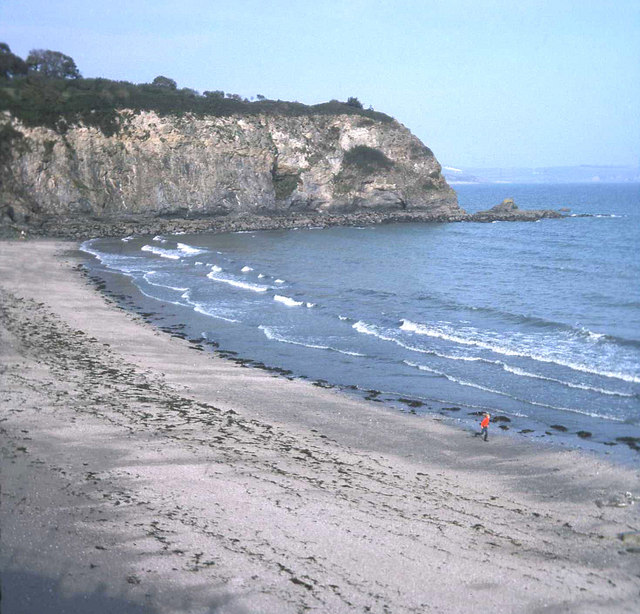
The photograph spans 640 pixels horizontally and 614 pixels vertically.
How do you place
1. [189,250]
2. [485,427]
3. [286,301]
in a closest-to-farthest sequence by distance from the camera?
[485,427] < [286,301] < [189,250]

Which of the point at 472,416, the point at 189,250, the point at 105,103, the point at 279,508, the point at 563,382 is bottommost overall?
the point at 472,416

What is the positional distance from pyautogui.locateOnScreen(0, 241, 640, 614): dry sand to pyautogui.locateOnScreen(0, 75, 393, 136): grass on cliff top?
5019 centimetres

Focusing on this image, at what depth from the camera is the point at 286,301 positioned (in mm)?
30984

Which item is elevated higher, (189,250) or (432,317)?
(189,250)

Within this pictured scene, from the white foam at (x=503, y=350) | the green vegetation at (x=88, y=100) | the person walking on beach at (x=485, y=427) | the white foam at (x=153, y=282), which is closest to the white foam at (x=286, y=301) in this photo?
the white foam at (x=153, y=282)

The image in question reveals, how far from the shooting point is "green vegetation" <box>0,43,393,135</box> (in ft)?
196

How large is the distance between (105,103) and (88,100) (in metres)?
1.71

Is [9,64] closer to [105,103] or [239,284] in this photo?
[105,103]

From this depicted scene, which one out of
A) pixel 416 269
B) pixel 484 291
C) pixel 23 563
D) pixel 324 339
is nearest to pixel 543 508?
pixel 23 563

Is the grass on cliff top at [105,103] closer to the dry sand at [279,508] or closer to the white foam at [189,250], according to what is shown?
the white foam at [189,250]

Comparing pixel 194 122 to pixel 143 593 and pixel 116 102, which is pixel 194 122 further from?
pixel 143 593

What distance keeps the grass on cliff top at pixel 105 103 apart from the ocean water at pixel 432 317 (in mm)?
15799

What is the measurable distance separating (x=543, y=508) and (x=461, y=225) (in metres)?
63.0

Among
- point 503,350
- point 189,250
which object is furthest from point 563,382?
point 189,250
